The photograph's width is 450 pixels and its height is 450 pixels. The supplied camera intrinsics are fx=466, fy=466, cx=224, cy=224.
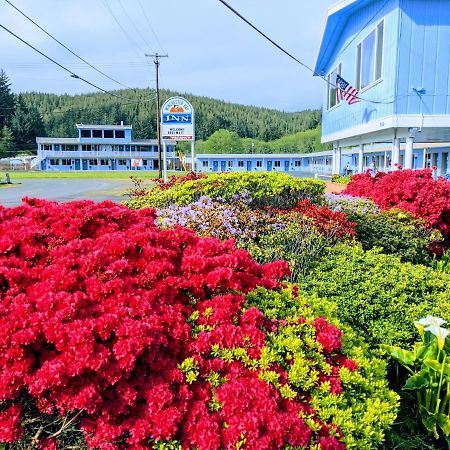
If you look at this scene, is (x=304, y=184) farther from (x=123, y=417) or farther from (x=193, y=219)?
(x=123, y=417)

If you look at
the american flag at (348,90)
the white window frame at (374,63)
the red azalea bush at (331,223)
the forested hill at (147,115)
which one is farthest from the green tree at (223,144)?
the red azalea bush at (331,223)

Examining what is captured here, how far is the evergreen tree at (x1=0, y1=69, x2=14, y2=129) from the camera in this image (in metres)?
102

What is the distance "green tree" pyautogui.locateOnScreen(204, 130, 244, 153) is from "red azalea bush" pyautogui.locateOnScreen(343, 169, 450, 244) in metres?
97.8

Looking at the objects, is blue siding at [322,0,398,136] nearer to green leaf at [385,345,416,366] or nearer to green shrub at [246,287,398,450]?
green leaf at [385,345,416,366]

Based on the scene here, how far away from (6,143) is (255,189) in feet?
323

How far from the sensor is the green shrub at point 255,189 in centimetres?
696

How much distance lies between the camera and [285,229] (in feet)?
18.4

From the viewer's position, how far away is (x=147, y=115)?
5022 inches

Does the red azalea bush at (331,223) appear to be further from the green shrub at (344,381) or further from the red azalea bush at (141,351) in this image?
the red azalea bush at (141,351)

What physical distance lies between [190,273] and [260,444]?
1149 millimetres

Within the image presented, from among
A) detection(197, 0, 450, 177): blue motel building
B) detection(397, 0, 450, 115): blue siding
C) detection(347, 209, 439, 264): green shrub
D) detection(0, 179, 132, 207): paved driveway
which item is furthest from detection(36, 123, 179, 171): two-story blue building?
detection(347, 209, 439, 264): green shrub

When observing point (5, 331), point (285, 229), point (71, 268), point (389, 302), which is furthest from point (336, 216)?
point (5, 331)

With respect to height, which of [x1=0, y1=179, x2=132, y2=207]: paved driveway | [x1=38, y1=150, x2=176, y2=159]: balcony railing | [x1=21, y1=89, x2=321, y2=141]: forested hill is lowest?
[x1=0, y1=179, x2=132, y2=207]: paved driveway

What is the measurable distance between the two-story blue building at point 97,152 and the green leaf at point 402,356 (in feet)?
271
